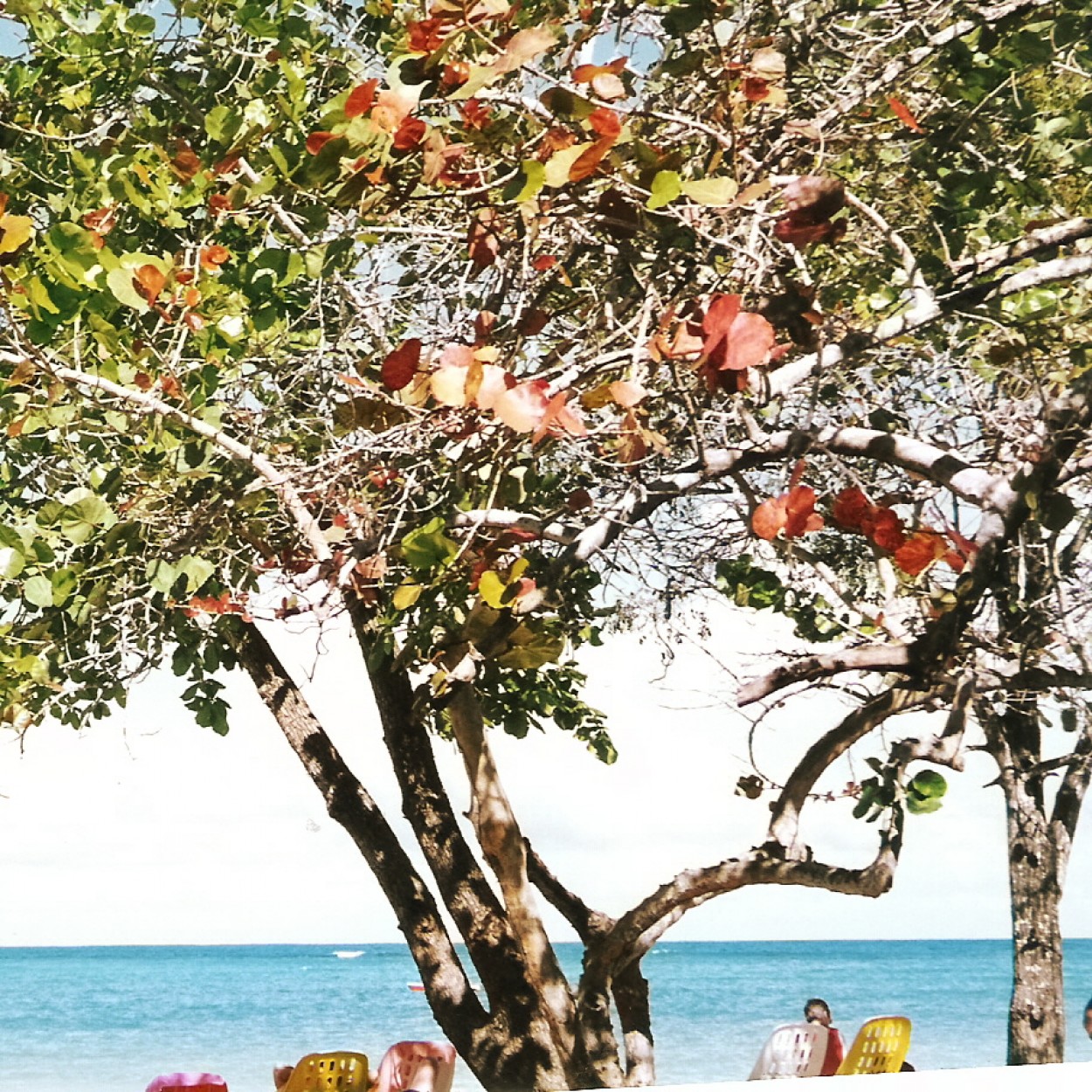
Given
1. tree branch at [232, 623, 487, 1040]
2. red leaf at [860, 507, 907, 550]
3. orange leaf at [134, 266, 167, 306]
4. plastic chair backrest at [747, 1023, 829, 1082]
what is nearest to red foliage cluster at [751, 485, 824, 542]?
red leaf at [860, 507, 907, 550]

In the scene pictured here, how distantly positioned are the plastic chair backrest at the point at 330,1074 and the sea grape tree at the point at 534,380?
31 cm

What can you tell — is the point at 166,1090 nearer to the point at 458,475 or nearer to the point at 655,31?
the point at 458,475

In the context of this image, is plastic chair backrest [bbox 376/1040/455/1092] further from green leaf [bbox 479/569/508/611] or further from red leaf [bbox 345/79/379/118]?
red leaf [bbox 345/79/379/118]

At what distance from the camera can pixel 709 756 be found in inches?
128

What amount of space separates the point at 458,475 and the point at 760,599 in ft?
4.46

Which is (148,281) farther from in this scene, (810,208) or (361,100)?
(810,208)

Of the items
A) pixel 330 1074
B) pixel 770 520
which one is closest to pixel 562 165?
pixel 770 520

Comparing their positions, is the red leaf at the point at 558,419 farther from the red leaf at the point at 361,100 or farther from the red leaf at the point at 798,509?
the red leaf at the point at 361,100

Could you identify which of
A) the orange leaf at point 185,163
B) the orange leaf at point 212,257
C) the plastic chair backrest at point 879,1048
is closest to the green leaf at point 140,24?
the orange leaf at point 185,163

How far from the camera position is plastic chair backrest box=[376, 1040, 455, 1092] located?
10.2ft

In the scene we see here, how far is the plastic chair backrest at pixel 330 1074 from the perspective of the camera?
293 centimetres

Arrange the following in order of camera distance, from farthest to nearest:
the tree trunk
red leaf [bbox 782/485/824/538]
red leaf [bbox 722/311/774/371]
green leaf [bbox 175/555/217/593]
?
1. the tree trunk
2. green leaf [bbox 175/555/217/593]
3. red leaf [bbox 782/485/824/538]
4. red leaf [bbox 722/311/774/371]

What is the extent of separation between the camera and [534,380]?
6.63 ft

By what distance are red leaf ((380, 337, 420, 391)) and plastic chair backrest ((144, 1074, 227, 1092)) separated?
4.71ft
